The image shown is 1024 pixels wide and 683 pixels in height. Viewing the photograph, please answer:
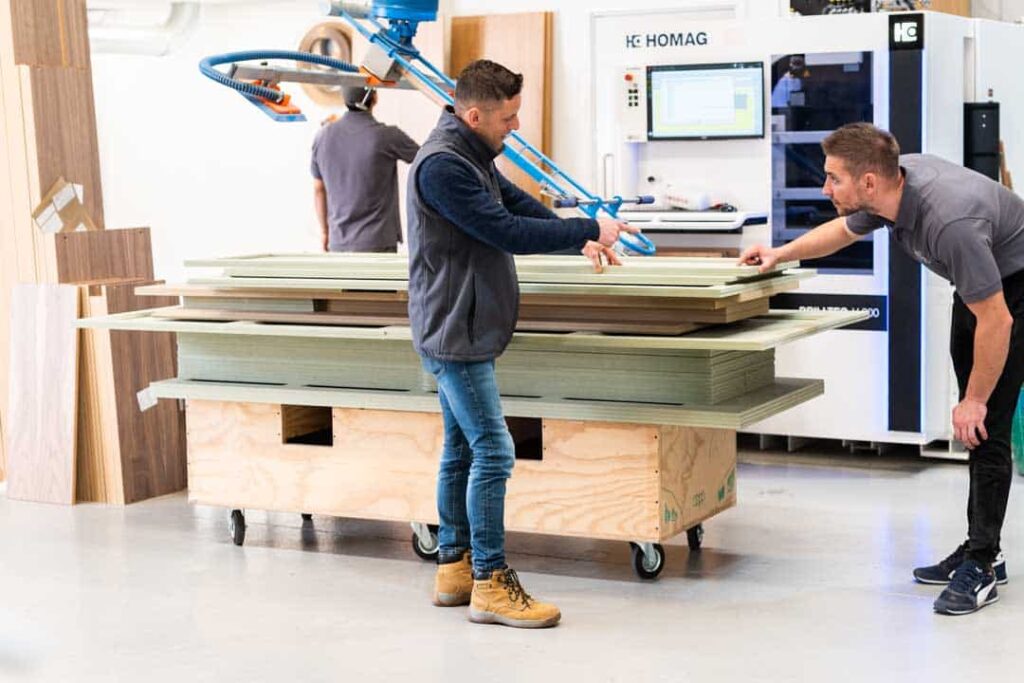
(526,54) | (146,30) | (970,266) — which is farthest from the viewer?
(146,30)

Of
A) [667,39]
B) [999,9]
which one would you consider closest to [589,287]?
[667,39]

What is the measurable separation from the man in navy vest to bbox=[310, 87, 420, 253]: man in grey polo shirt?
99.5 inches

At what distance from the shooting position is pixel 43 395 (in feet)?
20.5

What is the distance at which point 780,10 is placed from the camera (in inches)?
340

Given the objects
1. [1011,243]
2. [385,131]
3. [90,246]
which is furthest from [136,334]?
[1011,243]

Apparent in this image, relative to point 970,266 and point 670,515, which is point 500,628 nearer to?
point 670,515

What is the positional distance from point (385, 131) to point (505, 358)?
2.41 m

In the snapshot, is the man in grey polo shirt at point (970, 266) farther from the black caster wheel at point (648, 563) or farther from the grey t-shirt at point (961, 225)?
the black caster wheel at point (648, 563)

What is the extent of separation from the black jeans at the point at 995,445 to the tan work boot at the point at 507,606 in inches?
50.3

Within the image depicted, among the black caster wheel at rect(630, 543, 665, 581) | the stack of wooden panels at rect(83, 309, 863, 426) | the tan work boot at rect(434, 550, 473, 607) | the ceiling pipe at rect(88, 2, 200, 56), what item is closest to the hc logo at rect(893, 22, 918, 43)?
the stack of wooden panels at rect(83, 309, 863, 426)

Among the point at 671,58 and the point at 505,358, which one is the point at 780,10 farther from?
the point at 505,358

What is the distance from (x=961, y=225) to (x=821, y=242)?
0.64 meters

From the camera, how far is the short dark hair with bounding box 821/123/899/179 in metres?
4.20

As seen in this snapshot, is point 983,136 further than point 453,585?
Yes
